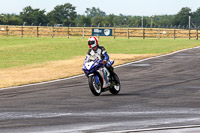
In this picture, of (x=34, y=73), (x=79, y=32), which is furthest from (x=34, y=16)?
(x=34, y=73)

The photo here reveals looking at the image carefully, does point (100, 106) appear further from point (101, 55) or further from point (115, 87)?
point (115, 87)

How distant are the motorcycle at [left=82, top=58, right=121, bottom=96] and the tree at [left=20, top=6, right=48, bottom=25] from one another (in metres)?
142

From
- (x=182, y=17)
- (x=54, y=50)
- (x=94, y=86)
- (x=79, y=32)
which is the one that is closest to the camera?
(x=94, y=86)

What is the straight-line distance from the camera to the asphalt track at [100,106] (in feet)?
29.2

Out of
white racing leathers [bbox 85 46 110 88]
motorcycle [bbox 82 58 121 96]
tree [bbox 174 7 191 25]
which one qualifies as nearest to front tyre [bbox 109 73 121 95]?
motorcycle [bbox 82 58 121 96]

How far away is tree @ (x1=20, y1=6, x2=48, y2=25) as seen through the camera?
512 ft

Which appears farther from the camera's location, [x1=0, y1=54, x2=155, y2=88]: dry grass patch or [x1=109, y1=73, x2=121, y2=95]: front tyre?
[x1=0, y1=54, x2=155, y2=88]: dry grass patch

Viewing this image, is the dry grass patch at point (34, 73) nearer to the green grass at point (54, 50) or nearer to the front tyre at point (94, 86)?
the green grass at point (54, 50)

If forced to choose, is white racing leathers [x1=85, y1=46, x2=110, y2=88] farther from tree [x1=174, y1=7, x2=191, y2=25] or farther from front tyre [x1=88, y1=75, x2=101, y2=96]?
tree [x1=174, y1=7, x2=191, y2=25]

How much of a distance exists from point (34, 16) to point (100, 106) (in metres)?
147

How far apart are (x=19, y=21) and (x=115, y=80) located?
5243 inches

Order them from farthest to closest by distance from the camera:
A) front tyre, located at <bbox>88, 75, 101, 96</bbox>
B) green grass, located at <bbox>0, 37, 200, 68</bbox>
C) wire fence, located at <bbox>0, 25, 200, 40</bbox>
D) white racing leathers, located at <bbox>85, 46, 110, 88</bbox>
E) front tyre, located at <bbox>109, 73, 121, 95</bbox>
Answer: wire fence, located at <bbox>0, 25, 200, 40</bbox> → green grass, located at <bbox>0, 37, 200, 68</bbox> → front tyre, located at <bbox>109, 73, 121, 95</bbox> → white racing leathers, located at <bbox>85, 46, 110, 88</bbox> → front tyre, located at <bbox>88, 75, 101, 96</bbox>

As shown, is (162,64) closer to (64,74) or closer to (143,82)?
(64,74)

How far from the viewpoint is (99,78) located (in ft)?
46.3
